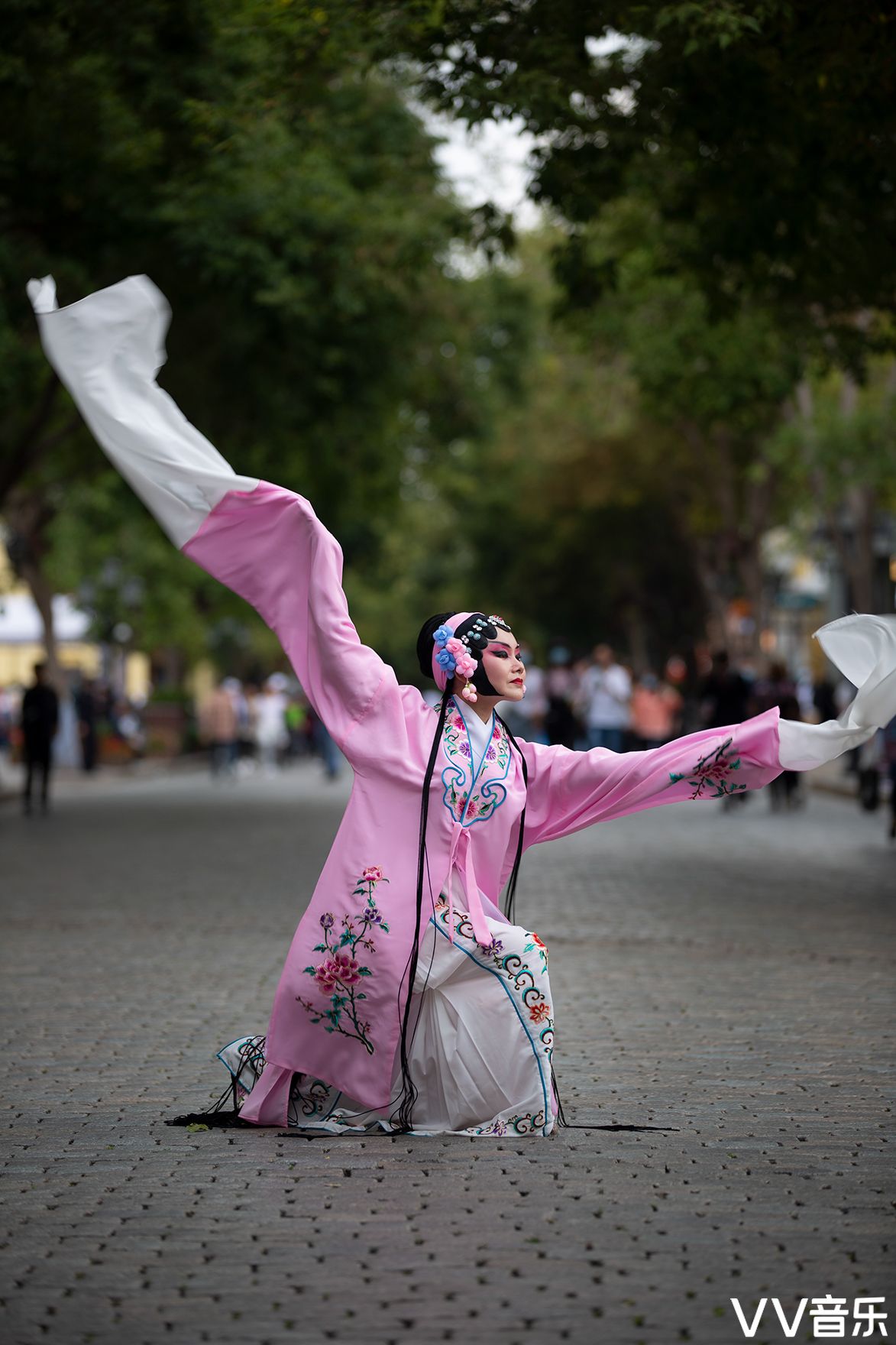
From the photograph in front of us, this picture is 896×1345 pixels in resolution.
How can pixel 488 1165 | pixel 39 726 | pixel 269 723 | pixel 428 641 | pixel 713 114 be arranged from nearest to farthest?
pixel 488 1165
pixel 428 641
pixel 713 114
pixel 39 726
pixel 269 723

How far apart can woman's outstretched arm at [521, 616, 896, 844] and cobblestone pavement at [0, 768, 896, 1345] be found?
0.99 metres

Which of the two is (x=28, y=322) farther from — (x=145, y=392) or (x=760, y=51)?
(x=145, y=392)

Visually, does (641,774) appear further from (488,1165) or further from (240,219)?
(240,219)

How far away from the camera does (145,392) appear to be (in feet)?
20.8

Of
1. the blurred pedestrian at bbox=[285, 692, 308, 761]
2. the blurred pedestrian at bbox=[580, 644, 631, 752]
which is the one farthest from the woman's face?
the blurred pedestrian at bbox=[285, 692, 308, 761]

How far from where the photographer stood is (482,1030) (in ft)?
19.3

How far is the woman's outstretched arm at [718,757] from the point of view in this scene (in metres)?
5.86

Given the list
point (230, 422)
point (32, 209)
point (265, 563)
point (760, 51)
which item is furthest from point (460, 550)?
point (265, 563)

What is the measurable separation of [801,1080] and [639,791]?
147 cm

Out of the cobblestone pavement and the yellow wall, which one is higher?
the yellow wall

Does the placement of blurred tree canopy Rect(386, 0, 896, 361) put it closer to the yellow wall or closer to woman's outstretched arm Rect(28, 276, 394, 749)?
woman's outstretched arm Rect(28, 276, 394, 749)

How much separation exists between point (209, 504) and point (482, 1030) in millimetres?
1804

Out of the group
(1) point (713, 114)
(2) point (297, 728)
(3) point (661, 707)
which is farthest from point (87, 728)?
(1) point (713, 114)

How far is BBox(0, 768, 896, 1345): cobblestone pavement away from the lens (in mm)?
4281
